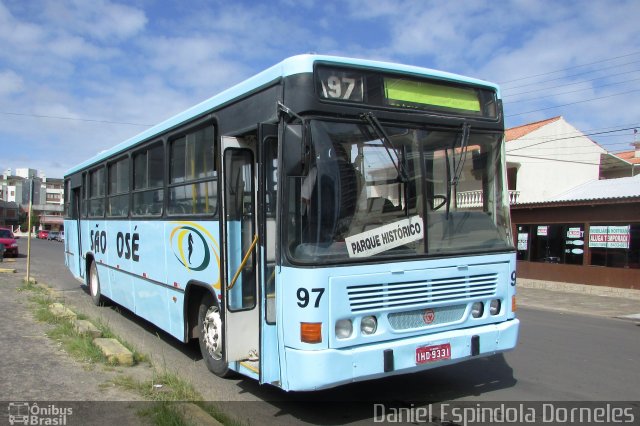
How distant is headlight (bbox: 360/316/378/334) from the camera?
4.42 metres

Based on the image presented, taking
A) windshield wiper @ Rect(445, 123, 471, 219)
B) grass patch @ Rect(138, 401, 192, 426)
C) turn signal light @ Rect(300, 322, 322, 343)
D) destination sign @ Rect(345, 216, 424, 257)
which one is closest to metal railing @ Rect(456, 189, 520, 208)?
windshield wiper @ Rect(445, 123, 471, 219)

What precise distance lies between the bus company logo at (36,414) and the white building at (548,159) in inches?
942

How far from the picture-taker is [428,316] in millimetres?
4734

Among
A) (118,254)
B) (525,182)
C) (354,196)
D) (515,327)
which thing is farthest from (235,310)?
(525,182)

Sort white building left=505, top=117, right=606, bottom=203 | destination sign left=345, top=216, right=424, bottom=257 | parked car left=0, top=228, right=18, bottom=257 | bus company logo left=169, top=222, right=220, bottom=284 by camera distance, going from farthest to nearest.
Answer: parked car left=0, top=228, right=18, bottom=257, white building left=505, top=117, right=606, bottom=203, bus company logo left=169, top=222, right=220, bottom=284, destination sign left=345, top=216, right=424, bottom=257

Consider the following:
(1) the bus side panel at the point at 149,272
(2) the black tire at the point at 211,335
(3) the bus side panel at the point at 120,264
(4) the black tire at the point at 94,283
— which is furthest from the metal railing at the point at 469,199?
(4) the black tire at the point at 94,283

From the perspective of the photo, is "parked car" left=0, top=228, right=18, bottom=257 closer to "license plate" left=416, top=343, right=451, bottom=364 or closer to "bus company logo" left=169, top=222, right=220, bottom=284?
"bus company logo" left=169, top=222, right=220, bottom=284

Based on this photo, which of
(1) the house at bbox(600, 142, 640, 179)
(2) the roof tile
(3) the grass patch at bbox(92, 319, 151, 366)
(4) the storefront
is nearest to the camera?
(3) the grass patch at bbox(92, 319, 151, 366)

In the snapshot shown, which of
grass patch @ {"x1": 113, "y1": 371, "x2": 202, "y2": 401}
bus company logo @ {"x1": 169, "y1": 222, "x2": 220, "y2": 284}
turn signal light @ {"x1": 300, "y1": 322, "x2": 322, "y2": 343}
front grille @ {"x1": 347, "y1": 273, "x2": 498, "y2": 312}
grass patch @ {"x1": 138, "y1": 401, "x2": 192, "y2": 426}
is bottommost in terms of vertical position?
grass patch @ {"x1": 113, "y1": 371, "x2": 202, "y2": 401}

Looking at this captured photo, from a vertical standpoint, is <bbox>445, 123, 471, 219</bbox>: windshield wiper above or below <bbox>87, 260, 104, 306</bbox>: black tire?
above

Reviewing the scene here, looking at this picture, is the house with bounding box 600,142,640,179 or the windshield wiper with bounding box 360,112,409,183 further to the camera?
the house with bounding box 600,142,640,179

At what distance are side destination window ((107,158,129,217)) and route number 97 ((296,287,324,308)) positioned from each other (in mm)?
5244

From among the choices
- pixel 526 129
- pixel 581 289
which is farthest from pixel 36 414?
pixel 526 129

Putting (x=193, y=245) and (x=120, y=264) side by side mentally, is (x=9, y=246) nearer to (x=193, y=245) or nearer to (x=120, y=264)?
(x=120, y=264)
